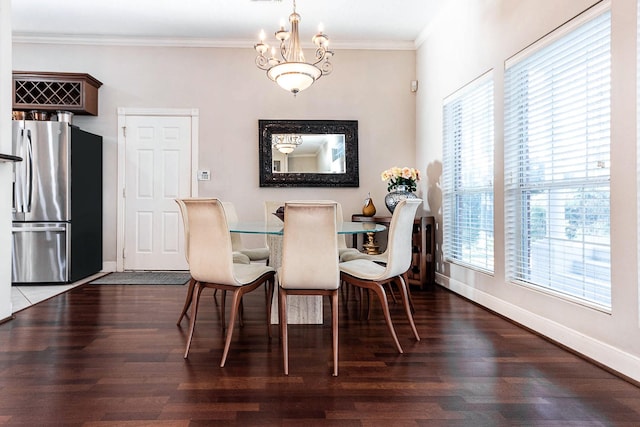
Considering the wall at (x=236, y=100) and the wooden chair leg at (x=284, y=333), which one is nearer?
the wooden chair leg at (x=284, y=333)

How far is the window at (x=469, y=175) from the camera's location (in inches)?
137

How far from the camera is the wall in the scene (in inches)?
198

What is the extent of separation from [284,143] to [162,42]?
2.00 m

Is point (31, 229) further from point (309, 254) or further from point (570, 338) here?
point (570, 338)

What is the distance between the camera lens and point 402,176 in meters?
4.35

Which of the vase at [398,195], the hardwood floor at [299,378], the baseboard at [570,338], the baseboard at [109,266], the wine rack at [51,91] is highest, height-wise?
the wine rack at [51,91]

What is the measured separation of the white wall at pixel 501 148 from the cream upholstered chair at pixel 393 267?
0.93m

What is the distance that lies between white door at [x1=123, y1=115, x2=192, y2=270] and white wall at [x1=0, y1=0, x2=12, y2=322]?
2.06 m

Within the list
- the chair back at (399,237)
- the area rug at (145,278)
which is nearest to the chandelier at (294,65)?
the chair back at (399,237)

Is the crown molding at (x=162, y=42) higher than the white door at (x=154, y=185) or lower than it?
higher

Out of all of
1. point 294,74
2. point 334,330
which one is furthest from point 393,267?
point 294,74

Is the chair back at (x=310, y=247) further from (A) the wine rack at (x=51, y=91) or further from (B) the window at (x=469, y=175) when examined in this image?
(A) the wine rack at (x=51, y=91)

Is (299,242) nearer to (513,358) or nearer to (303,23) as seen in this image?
(513,358)

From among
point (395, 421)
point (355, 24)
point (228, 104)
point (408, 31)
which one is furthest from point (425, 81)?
point (395, 421)
